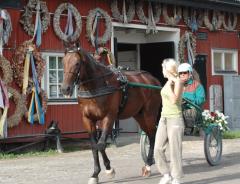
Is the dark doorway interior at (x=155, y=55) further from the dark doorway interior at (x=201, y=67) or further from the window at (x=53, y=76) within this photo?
the window at (x=53, y=76)

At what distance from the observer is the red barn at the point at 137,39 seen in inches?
573

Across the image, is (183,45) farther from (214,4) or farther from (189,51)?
(214,4)

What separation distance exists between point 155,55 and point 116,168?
7951 millimetres

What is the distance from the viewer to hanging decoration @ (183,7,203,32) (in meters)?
19.2

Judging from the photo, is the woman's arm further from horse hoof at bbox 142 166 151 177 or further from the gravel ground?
horse hoof at bbox 142 166 151 177

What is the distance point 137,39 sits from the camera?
19016 mm

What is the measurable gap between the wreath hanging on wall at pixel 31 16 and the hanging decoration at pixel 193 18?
5965 millimetres

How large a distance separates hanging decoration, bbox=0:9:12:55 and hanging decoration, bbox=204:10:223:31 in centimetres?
832

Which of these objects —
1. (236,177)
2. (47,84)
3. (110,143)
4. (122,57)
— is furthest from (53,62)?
(236,177)

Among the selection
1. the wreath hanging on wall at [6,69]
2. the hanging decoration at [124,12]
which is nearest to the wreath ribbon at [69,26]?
the hanging decoration at [124,12]

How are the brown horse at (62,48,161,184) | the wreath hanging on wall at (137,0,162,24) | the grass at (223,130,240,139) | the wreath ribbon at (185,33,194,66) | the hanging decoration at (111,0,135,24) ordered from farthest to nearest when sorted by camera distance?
the wreath ribbon at (185,33,194,66) < the grass at (223,130,240,139) < the wreath hanging on wall at (137,0,162,24) < the hanging decoration at (111,0,135,24) < the brown horse at (62,48,161,184)

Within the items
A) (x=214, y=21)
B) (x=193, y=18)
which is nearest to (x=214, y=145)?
(x=193, y=18)

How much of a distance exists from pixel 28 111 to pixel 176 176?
6884 millimetres

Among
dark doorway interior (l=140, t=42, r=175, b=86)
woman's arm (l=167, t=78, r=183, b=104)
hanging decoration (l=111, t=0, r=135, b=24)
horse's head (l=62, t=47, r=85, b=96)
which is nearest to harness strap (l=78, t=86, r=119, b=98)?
horse's head (l=62, t=47, r=85, b=96)
